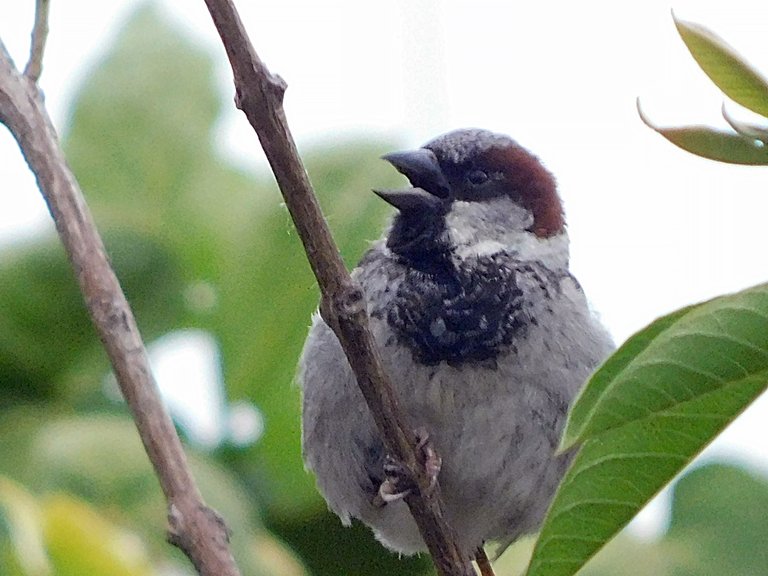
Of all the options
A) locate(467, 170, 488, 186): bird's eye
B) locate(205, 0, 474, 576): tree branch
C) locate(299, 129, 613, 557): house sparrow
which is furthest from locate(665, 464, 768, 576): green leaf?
locate(205, 0, 474, 576): tree branch

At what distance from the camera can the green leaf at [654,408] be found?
53 centimetres

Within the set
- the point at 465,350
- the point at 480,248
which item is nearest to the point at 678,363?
the point at 465,350

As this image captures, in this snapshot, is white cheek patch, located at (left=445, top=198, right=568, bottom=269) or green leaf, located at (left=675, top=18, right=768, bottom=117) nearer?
green leaf, located at (left=675, top=18, right=768, bottom=117)

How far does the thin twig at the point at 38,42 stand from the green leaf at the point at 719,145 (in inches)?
24.5

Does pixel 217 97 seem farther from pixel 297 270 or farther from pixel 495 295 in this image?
pixel 495 295

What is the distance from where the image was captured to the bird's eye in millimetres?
1500

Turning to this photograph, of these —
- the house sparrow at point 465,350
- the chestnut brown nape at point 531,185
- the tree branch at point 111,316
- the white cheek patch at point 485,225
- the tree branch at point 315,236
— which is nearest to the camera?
the tree branch at point 315,236

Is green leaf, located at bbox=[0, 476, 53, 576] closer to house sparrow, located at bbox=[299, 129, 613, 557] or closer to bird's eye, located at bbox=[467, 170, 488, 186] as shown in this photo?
house sparrow, located at bbox=[299, 129, 613, 557]

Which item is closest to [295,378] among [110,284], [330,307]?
[110,284]

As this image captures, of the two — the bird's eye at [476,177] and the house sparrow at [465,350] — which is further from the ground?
the bird's eye at [476,177]

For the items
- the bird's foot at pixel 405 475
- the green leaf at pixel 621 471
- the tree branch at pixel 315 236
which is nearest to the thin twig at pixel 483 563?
the bird's foot at pixel 405 475

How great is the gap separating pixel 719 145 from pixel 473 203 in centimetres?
97

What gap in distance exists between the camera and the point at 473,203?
1.49 metres

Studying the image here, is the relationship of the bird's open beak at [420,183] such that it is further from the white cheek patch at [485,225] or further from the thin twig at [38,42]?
the thin twig at [38,42]
